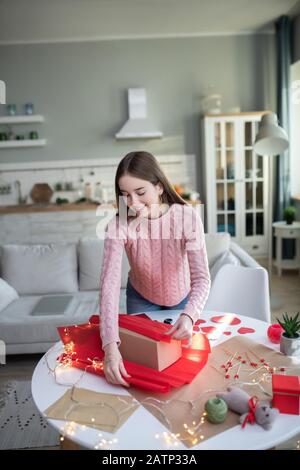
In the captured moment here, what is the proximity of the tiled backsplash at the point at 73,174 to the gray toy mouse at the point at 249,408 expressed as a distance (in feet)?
14.7

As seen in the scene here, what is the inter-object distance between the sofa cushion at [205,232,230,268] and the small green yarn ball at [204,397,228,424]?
6.79 ft

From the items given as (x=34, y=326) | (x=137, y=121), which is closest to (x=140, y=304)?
(x=34, y=326)

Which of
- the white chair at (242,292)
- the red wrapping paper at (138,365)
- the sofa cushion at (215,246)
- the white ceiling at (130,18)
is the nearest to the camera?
the red wrapping paper at (138,365)

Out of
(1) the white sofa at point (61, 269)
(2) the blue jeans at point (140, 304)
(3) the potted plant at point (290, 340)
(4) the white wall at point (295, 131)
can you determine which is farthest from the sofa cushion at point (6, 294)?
(4) the white wall at point (295, 131)

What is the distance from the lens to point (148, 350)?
116 centimetres

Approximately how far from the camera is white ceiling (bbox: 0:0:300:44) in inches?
158

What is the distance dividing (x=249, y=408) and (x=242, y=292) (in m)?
1.07

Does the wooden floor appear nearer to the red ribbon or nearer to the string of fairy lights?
the string of fairy lights

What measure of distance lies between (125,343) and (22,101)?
477cm

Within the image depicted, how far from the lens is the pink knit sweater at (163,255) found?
4.31ft

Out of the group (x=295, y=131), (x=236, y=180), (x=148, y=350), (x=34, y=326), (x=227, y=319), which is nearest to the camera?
(x=148, y=350)

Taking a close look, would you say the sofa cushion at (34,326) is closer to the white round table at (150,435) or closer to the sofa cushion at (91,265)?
the sofa cushion at (91,265)

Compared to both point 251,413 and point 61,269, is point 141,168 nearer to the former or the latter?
point 251,413

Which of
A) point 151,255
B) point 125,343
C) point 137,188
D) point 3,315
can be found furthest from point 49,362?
point 3,315
